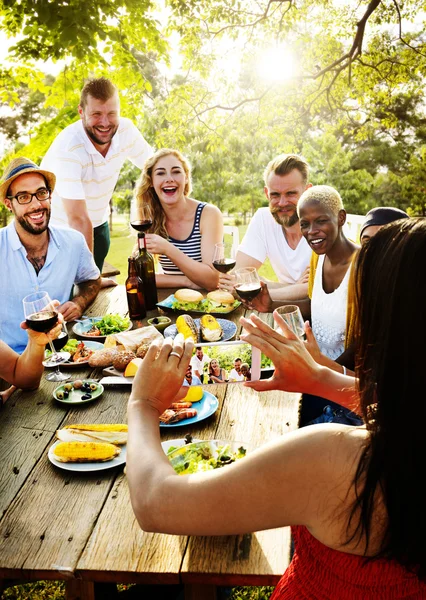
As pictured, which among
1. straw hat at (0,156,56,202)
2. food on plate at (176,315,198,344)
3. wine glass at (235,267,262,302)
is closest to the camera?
wine glass at (235,267,262,302)

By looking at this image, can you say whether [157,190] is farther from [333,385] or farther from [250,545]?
[250,545]

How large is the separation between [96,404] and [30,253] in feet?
4.72

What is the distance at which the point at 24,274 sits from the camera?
10.5 feet

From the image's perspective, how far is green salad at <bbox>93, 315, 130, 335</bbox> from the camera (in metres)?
2.86

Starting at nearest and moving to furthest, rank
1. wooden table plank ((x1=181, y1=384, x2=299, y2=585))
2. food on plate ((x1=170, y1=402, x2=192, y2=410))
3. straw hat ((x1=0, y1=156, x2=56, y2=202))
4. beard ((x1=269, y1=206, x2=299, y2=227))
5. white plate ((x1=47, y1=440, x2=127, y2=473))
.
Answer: wooden table plank ((x1=181, y1=384, x2=299, y2=585)) → white plate ((x1=47, y1=440, x2=127, y2=473)) → food on plate ((x1=170, y1=402, x2=192, y2=410)) → straw hat ((x1=0, y1=156, x2=56, y2=202)) → beard ((x1=269, y1=206, x2=299, y2=227))

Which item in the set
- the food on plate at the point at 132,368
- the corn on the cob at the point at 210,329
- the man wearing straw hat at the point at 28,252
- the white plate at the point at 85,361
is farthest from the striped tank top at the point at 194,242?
the food on plate at the point at 132,368

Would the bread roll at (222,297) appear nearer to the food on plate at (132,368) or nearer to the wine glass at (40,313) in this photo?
the food on plate at (132,368)

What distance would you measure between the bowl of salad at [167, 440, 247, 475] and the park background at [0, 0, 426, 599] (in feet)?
→ 4.43

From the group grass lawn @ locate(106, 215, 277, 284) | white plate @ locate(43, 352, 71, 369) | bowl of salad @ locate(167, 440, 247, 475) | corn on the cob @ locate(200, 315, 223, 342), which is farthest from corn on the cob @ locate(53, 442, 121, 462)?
grass lawn @ locate(106, 215, 277, 284)

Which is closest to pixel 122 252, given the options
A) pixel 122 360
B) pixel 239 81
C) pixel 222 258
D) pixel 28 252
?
pixel 239 81

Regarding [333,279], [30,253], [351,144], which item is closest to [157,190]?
[30,253]

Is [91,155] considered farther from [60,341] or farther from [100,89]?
[60,341]

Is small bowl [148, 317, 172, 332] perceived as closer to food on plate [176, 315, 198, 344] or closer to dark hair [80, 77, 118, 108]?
food on plate [176, 315, 198, 344]

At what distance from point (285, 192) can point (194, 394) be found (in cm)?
212
